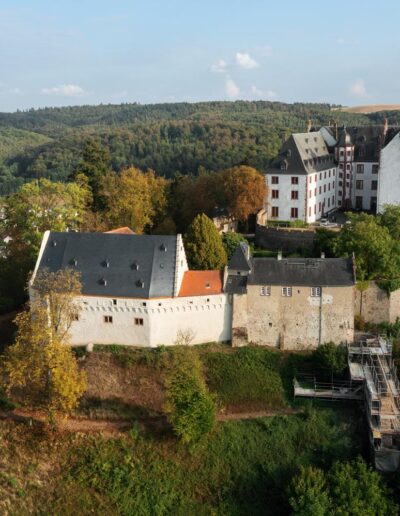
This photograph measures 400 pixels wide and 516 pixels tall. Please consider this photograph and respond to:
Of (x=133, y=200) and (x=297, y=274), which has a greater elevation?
(x=133, y=200)

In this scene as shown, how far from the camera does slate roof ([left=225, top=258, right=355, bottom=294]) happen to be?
40.1 meters

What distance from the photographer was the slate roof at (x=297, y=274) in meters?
40.1

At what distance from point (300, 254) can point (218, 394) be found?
17.5 metres

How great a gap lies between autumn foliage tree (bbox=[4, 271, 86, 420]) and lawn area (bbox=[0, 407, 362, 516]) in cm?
237

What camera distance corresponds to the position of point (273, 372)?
39281mm

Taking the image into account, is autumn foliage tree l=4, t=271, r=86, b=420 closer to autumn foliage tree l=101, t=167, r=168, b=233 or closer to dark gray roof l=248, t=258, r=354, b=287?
dark gray roof l=248, t=258, r=354, b=287

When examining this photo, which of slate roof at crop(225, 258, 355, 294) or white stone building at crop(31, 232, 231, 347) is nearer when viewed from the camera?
white stone building at crop(31, 232, 231, 347)

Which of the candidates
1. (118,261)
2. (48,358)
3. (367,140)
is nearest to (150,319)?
(118,261)

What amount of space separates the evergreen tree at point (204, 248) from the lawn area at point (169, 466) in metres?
13.5

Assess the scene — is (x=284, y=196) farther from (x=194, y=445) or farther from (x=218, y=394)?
(x=194, y=445)

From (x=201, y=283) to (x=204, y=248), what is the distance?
566 centimetres

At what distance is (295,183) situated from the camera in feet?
196

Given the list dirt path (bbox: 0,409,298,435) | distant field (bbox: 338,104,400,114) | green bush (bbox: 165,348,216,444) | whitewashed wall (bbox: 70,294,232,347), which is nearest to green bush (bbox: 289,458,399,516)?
dirt path (bbox: 0,409,298,435)

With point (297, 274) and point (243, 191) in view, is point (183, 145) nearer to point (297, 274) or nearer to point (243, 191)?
point (243, 191)
